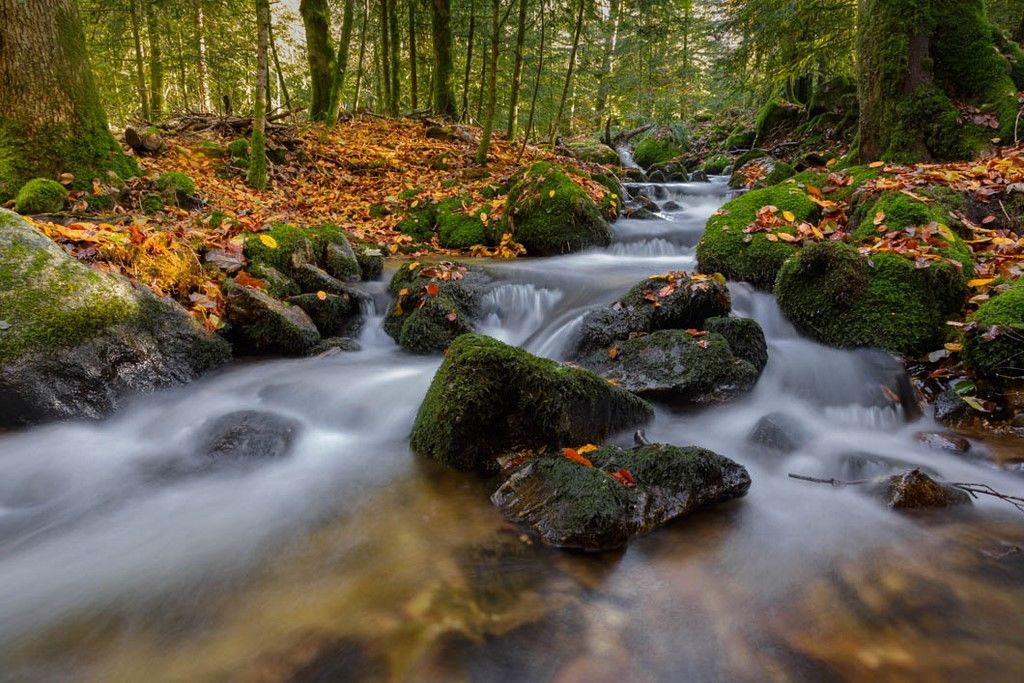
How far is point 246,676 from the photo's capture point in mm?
2023

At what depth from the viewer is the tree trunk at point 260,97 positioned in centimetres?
766

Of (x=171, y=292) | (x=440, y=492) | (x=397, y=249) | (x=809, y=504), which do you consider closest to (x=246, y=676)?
(x=440, y=492)

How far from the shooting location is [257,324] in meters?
5.20

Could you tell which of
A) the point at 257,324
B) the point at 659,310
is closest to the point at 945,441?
the point at 659,310

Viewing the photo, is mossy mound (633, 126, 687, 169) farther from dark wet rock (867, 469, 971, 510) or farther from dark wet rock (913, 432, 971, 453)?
dark wet rock (867, 469, 971, 510)

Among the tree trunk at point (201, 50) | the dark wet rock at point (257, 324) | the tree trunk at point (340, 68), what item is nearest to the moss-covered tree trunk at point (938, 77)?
the dark wet rock at point (257, 324)

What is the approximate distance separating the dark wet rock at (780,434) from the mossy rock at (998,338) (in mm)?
1252

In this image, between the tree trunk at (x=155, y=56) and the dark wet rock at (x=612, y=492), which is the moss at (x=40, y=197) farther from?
the tree trunk at (x=155, y=56)

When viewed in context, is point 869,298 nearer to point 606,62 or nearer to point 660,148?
point 660,148

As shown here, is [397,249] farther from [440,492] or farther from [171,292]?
[440,492]

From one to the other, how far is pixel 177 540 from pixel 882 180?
24.1 feet

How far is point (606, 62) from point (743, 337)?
21557 millimetres

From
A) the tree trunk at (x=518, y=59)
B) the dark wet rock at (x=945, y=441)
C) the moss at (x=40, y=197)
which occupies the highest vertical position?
the tree trunk at (x=518, y=59)

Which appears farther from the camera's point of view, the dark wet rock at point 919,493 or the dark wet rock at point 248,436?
the dark wet rock at point 248,436
